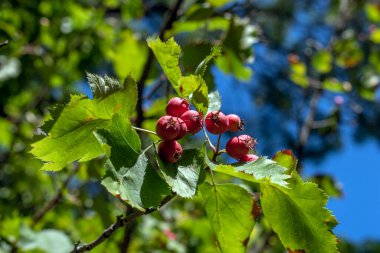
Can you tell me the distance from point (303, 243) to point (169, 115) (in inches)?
14.0

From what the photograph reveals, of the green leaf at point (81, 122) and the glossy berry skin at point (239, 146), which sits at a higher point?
the green leaf at point (81, 122)

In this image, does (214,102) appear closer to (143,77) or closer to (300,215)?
(300,215)

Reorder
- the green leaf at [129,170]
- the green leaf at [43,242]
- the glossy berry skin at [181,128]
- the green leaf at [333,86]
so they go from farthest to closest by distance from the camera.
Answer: the green leaf at [333,86] < the green leaf at [43,242] < the glossy berry skin at [181,128] < the green leaf at [129,170]

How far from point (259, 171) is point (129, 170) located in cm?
23

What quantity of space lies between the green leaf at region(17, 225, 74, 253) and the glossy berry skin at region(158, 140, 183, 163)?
3.49 feet

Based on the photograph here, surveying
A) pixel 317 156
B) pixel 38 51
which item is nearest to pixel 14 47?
pixel 38 51

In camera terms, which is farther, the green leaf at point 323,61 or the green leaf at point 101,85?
the green leaf at point 323,61

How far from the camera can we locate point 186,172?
93 centimetres

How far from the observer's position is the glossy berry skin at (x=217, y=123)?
1047 mm

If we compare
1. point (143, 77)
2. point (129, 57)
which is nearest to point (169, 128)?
point (143, 77)

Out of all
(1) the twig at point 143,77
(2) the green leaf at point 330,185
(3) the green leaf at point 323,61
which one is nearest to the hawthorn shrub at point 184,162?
(1) the twig at point 143,77

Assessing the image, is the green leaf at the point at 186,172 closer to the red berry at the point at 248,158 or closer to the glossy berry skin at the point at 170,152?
the glossy berry skin at the point at 170,152

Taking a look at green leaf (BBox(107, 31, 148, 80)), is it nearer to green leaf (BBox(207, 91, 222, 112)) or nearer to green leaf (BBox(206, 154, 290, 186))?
green leaf (BBox(207, 91, 222, 112))

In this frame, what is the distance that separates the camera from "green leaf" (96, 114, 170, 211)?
847mm
